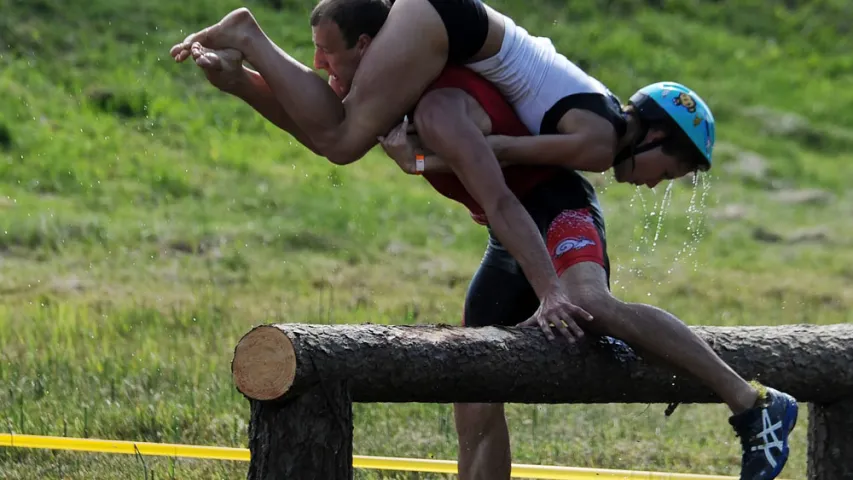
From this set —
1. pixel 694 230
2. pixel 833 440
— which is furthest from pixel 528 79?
pixel 694 230

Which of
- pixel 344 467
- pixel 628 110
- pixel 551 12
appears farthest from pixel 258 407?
pixel 551 12

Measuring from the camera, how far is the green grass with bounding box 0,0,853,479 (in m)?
6.93

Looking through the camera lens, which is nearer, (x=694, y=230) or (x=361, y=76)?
(x=361, y=76)

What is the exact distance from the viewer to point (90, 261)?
35.7 ft

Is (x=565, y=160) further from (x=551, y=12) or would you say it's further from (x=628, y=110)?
(x=551, y=12)

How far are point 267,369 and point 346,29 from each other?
1373 mm

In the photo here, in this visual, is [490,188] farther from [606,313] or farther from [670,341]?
[670,341]

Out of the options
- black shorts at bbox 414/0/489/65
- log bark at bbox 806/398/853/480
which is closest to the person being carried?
black shorts at bbox 414/0/489/65

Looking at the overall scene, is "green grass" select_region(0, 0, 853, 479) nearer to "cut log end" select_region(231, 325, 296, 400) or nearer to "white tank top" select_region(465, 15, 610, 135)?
"cut log end" select_region(231, 325, 296, 400)

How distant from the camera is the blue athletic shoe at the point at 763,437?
442 cm

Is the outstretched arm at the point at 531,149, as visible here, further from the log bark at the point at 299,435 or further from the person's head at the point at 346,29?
the log bark at the point at 299,435

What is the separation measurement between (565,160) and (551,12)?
1497 centimetres

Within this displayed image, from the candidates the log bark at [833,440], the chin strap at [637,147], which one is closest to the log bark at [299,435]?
the chin strap at [637,147]

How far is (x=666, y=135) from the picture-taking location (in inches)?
195
